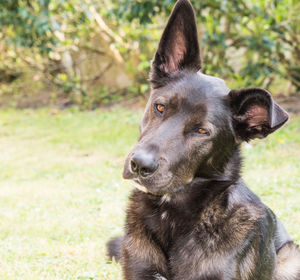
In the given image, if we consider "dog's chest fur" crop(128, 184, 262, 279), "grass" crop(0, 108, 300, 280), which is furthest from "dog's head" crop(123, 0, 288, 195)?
"grass" crop(0, 108, 300, 280)

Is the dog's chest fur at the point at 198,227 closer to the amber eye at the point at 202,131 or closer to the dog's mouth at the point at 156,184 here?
the dog's mouth at the point at 156,184

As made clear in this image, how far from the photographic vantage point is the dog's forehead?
10.1 feet

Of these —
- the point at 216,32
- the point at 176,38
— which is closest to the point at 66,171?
the point at 216,32

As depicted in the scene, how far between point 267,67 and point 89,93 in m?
6.45

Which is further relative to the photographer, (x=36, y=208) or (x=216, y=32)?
(x=216, y=32)

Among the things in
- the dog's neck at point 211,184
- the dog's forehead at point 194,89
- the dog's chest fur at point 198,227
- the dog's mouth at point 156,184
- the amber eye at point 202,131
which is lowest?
the dog's chest fur at point 198,227

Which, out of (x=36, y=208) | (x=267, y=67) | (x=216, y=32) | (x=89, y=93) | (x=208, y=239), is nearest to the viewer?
(x=208, y=239)

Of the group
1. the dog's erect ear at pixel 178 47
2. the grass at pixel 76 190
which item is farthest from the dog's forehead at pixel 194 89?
the grass at pixel 76 190

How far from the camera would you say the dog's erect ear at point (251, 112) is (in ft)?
9.84

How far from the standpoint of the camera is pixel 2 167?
8.43m

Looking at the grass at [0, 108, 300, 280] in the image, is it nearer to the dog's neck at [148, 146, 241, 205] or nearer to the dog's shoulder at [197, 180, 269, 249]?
the dog's neck at [148, 146, 241, 205]

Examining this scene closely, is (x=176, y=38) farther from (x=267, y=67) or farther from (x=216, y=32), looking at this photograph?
(x=267, y=67)

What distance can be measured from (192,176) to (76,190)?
383cm

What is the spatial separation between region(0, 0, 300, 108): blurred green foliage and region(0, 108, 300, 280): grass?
5.90ft
